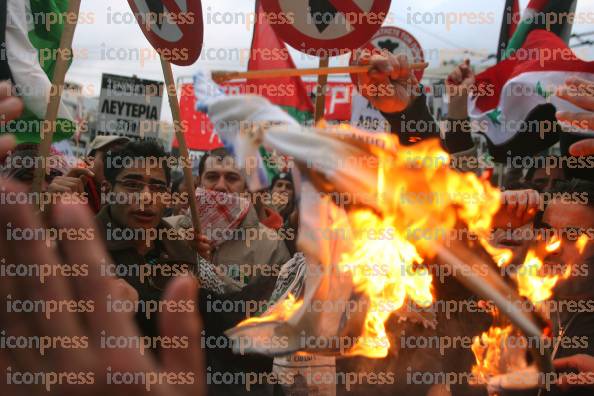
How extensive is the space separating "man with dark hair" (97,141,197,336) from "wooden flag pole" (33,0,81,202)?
2.77ft

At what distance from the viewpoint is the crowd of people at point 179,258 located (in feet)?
2.68

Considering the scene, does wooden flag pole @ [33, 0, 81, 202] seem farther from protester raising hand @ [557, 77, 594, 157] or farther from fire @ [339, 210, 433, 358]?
protester raising hand @ [557, 77, 594, 157]

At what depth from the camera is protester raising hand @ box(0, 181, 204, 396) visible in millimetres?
797

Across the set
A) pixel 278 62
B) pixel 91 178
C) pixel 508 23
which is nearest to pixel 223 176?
pixel 91 178

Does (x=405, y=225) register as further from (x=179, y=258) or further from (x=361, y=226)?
(x=179, y=258)

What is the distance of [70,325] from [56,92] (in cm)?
194

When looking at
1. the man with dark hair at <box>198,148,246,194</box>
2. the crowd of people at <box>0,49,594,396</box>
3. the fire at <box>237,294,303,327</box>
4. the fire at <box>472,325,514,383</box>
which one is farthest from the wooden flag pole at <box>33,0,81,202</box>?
the man with dark hair at <box>198,148,246,194</box>

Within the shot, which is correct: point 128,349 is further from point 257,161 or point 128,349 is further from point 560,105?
point 560,105

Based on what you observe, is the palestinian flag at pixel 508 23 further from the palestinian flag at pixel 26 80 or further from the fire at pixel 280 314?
the fire at pixel 280 314

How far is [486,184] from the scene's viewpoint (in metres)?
2.19

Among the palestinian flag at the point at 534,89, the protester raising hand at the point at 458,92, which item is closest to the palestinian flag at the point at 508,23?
the palestinian flag at the point at 534,89

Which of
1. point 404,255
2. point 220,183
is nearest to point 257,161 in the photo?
point 404,255

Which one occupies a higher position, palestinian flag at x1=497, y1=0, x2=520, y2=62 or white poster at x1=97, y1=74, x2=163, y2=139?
palestinian flag at x1=497, y1=0, x2=520, y2=62

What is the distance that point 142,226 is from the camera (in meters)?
3.46
